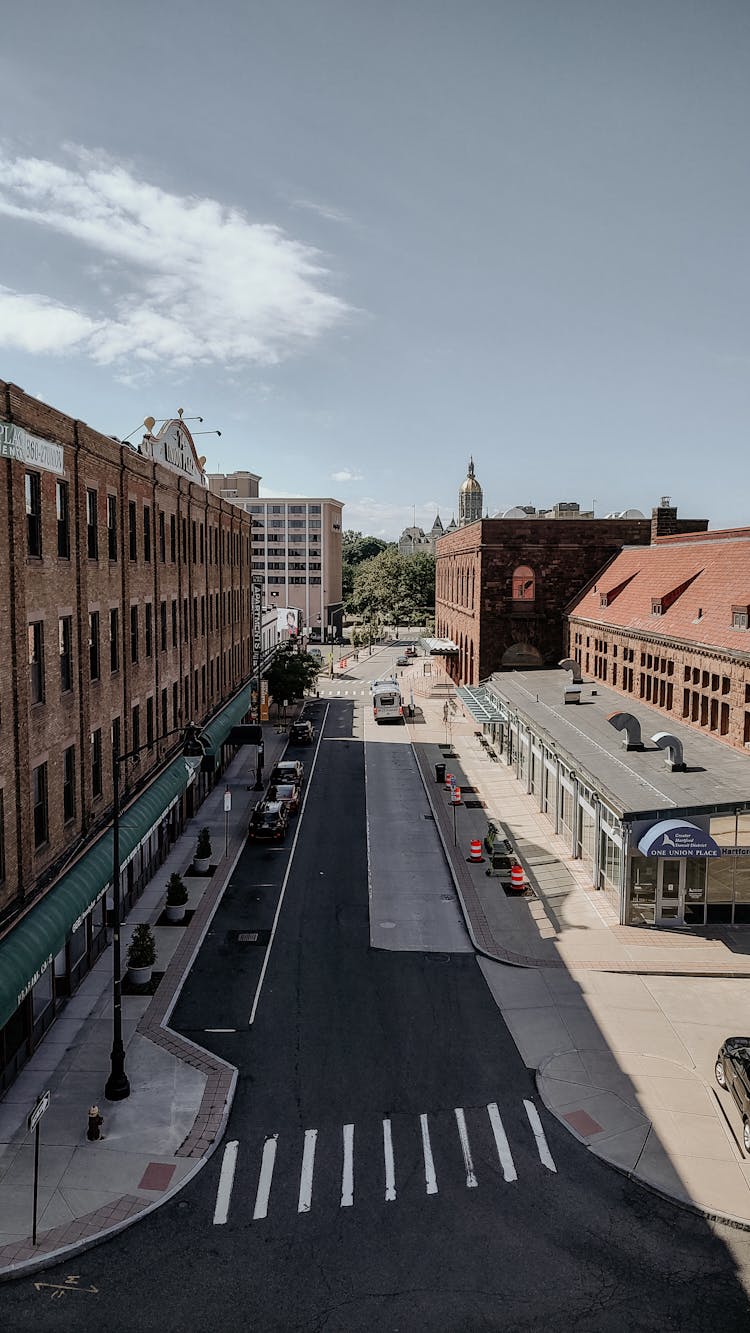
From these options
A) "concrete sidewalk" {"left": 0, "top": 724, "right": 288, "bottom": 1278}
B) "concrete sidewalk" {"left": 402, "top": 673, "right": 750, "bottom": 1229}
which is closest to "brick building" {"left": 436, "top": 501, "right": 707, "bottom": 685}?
"concrete sidewalk" {"left": 402, "top": 673, "right": 750, "bottom": 1229}

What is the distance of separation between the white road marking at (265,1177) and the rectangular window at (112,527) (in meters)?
17.3

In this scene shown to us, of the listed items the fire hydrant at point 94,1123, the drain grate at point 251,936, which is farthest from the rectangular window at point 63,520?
the fire hydrant at point 94,1123

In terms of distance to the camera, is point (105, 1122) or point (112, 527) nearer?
point (105, 1122)

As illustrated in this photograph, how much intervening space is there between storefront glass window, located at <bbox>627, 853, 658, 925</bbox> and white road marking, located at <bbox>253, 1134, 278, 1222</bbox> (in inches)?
572

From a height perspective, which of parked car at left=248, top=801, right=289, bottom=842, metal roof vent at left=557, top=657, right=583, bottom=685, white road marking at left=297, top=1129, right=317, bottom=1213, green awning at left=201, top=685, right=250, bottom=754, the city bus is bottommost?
white road marking at left=297, top=1129, right=317, bottom=1213

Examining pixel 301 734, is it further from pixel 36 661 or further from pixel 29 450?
pixel 29 450

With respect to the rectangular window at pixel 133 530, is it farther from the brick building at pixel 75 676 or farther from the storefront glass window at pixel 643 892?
the storefront glass window at pixel 643 892

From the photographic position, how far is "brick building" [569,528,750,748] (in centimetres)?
3388

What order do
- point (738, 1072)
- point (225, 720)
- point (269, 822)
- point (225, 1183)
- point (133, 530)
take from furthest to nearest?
1. point (225, 720)
2. point (269, 822)
3. point (133, 530)
4. point (738, 1072)
5. point (225, 1183)

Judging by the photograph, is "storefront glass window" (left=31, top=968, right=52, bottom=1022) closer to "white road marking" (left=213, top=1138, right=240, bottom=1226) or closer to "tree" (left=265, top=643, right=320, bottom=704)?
"white road marking" (left=213, top=1138, right=240, bottom=1226)

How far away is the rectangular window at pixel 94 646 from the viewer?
81.0ft

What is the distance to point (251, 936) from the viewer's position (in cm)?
2667

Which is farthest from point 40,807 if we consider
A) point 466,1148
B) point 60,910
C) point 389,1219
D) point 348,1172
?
point 466,1148

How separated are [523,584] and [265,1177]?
5066 centimetres
